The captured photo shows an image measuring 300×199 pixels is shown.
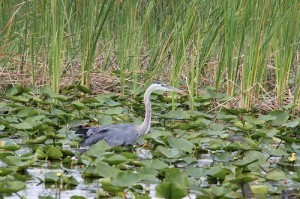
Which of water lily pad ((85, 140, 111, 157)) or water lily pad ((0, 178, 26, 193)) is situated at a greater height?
water lily pad ((0, 178, 26, 193))

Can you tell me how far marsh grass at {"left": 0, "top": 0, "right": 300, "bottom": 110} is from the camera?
872cm

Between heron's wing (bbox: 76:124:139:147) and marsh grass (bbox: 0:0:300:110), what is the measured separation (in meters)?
1.22

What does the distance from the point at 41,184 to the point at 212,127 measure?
2371mm

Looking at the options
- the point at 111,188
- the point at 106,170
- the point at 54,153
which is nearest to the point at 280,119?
the point at 54,153

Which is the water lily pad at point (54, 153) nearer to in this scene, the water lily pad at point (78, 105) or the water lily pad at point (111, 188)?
the water lily pad at point (111, 188)

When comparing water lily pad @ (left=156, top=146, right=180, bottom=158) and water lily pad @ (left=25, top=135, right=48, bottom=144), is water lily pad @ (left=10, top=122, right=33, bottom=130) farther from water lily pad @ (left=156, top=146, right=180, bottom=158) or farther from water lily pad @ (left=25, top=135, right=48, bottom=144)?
water lily pad @ (left=156, top=146, right=180, bottom=158)

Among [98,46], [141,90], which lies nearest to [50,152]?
[141,90]

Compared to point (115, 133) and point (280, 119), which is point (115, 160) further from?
point (280, 119)

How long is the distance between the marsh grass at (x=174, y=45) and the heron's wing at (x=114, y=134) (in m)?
1.22

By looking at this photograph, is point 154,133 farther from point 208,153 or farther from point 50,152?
point 50,152

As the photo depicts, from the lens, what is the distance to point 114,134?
7551 mm

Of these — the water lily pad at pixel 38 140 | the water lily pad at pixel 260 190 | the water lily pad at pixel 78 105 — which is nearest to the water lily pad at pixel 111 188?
the water lily pad at pixel 260 190

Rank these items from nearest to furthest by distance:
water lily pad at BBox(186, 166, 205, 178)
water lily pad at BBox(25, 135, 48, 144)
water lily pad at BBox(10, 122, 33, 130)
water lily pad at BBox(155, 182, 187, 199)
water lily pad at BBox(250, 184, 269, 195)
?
water lily pad at BBox(155, 182, 187, 199) < water lily pad at BBox(250, 184, 269, 195) < water lily pad at BBox(186, 166, 205, 178) < water lily pad at BBox(25, 135, 48, 144) < water lily pad at BBox(10, 122, 33, 130)

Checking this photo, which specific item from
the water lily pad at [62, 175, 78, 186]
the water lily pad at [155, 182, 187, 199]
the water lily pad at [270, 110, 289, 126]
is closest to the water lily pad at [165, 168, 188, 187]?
the water lily pad at [155, 182, 187, 199]
